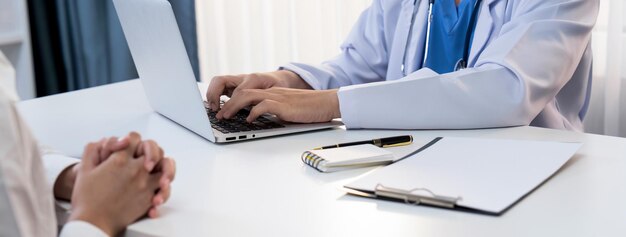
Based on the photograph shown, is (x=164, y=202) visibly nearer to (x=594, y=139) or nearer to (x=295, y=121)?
(x=295, y=121)

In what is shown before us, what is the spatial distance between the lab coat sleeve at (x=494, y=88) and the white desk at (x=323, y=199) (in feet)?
0.09

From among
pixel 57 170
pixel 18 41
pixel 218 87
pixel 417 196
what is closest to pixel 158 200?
pixel 57 170

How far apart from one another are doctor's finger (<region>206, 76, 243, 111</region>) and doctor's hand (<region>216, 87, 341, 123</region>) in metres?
0.11

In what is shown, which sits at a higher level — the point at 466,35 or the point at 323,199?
the point at 466,35

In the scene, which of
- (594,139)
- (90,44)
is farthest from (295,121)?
(90,44)

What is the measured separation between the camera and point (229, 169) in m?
1.17

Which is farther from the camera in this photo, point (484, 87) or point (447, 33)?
point (447, 33)

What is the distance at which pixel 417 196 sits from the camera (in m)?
0.98

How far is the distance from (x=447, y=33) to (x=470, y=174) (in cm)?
69

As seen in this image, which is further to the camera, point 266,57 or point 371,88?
point 266,57

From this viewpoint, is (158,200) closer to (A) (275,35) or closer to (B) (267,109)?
(B) (267,109)

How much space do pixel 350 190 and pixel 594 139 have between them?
451 millimetres

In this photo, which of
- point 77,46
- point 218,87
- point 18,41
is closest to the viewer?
point 218,87

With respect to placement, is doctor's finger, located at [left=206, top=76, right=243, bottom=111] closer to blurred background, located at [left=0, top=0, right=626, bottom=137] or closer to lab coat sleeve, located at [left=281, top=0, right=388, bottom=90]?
lab coat sleeve, located at [left=281, top=0, right=388, bottom=90]
